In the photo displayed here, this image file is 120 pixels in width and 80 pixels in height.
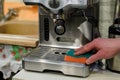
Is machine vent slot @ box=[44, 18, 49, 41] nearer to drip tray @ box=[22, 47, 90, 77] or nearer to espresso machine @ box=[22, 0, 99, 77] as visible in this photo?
espresso machine @ box=[22, 0, 99, 77]

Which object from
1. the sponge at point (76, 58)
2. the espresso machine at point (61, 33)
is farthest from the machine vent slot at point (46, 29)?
the sponge at point (76, 58)

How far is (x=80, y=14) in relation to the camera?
3.56 feet

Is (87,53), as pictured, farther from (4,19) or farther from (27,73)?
(4,19)

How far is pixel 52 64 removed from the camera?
96 centimetres

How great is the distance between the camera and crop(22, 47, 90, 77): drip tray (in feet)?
3.05

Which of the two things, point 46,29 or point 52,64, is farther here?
point 46,29

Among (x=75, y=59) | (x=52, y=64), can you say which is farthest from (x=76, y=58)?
(x=52, y=64)

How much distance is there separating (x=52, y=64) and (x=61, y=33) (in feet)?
0.74

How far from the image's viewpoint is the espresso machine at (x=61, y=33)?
93 cm

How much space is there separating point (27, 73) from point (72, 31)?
12.7 inches

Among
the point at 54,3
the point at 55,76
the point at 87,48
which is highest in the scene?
the point at 54,3

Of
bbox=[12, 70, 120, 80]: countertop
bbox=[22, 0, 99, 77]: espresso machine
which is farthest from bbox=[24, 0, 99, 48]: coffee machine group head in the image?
bbox=[12, 70, 120, 80]: countertop

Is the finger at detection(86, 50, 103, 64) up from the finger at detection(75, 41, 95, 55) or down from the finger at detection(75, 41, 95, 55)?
down

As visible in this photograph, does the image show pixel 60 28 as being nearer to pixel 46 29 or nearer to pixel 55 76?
pixel 46 29
